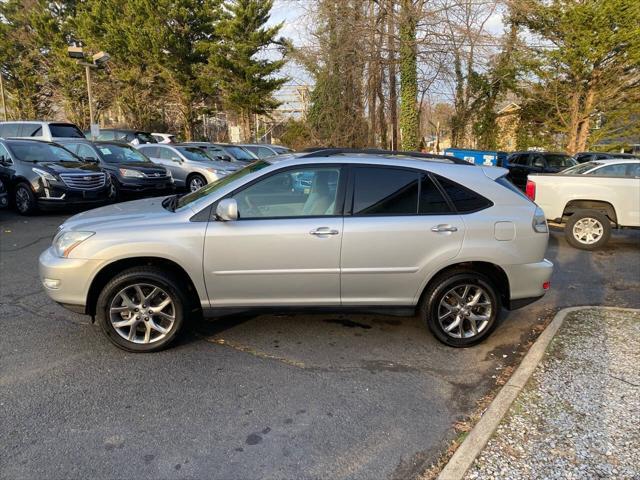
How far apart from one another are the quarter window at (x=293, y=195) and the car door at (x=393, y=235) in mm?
187

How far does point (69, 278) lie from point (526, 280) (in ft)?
12.5

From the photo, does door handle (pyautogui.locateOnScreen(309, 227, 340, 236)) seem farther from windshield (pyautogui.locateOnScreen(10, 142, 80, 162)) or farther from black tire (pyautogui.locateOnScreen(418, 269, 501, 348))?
windshield (pyautogui.locateOnScreen(10, 142, 80, 162))

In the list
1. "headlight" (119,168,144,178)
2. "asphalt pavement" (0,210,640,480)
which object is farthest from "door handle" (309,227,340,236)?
"headlight" (119,168,144,178)

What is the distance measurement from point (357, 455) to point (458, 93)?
24.4 metres

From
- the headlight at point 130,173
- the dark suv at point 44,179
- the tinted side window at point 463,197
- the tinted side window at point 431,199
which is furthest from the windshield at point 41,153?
the tinted side window at point 463,197

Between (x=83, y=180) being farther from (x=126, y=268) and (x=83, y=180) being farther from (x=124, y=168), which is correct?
(x=126, y=268)

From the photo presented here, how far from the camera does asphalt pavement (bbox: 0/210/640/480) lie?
261 cm

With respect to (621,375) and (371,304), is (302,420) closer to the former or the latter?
(371,304)

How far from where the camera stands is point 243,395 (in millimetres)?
3264

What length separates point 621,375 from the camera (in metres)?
Answer: 3.53

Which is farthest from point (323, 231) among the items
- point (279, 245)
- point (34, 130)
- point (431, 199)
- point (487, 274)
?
point (34, 130)

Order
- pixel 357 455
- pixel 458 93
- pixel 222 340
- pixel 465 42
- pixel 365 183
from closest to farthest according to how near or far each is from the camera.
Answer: pixel 357 455, pixel 365 183, pixel 222 340, pixel 465 42, pixel 458 93

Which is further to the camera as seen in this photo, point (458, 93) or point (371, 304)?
point (458, 93)

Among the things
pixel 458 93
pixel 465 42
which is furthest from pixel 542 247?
pixel 458 93
